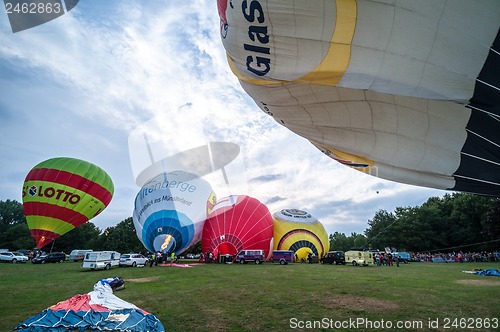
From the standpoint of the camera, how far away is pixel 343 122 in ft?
25.0

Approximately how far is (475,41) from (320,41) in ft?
8.12

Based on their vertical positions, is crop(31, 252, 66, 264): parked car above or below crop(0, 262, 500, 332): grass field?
below

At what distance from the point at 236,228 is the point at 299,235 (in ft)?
18.9

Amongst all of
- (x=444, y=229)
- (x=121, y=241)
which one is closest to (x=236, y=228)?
(x=444, y=229)

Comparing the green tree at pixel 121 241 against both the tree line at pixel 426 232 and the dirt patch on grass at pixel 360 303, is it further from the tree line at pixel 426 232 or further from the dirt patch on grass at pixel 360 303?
the dirt patch on grass at pixel 360 303

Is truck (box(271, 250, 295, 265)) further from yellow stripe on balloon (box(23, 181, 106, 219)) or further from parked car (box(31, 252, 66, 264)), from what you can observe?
parked car (box(31, 252, 66, 264))

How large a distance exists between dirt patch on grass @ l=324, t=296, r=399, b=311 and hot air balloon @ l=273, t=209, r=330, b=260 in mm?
16746

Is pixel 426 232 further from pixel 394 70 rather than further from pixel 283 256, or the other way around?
pixel 394 70

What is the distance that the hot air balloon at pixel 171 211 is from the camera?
813 inches

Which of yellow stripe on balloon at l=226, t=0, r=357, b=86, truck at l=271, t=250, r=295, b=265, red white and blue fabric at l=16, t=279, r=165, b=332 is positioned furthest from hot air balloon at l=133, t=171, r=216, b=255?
yellow stripe on balloon at l=226, t=0, r=357, b=86

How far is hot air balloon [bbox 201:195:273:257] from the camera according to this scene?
2264 centimetres

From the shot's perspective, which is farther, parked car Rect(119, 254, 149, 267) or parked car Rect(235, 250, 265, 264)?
parked car Rect(235, 250, 265, 264)

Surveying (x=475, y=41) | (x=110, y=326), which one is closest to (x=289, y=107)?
(x=475, y=41)

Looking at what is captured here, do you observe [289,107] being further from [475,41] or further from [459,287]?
[459,287]
